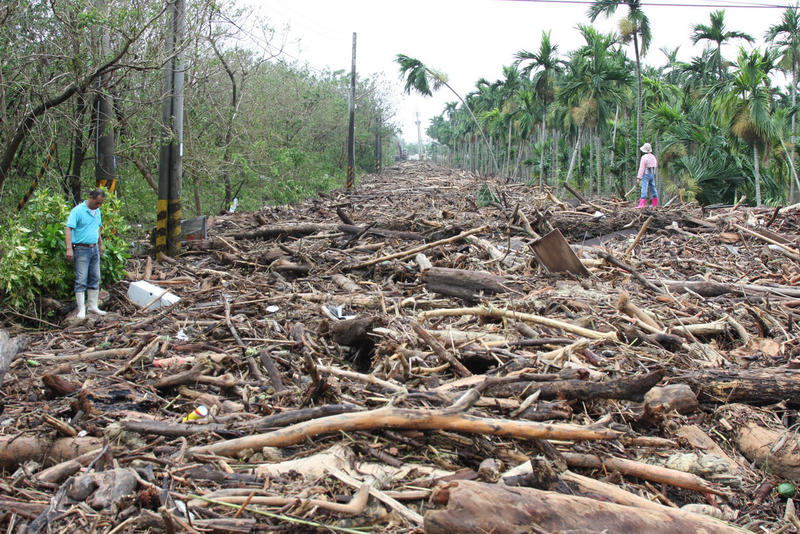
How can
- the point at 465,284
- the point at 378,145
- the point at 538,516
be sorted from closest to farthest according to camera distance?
the point at 538,516 → the point at 465,284 → the point at 378,145

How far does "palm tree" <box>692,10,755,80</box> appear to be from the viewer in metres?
35.6

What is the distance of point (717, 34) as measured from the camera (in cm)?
3609

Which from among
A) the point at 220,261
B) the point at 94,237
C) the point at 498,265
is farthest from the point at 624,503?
the point at 220,261

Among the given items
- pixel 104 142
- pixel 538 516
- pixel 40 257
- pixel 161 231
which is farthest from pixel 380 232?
pixel 538 516

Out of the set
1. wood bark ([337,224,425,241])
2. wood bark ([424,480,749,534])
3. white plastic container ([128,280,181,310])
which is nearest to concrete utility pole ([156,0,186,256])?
white plastic container ([128,280,181,310])

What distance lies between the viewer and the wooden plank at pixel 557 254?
791 cm

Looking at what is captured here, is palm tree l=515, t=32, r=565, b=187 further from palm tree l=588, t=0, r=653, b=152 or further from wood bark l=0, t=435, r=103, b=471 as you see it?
wood bark l=0, t=435, r=103, b=471

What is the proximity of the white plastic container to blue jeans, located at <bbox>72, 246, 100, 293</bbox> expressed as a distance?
0.54m

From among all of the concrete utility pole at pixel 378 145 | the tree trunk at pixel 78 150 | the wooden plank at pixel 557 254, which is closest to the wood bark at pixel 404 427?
the wooden plank at pixel 557 254

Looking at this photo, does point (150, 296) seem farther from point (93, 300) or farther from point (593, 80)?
point (593, 80)

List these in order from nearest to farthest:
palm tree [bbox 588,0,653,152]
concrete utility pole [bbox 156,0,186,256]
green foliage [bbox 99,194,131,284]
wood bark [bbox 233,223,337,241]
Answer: green foliage [bbox 99,194,131,284] < concrete utility pole [bbox 156,0,186,256] < wood bark [bbox 233,223,337,241] < palm tree [bbox 588,0,653,152]

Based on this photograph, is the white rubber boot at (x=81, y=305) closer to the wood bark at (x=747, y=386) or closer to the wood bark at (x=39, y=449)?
the wood bark at (x=39, y=449)

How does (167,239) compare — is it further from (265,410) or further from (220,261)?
(265,410)

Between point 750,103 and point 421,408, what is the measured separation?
2410cm
